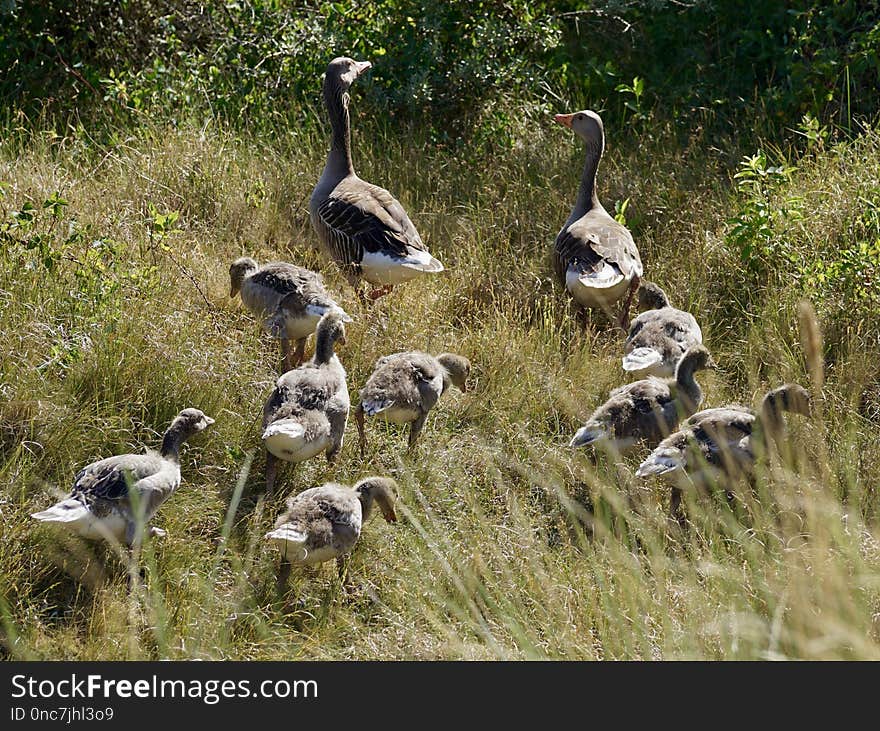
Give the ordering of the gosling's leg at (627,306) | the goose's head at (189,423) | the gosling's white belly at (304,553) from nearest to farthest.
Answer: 1. the gosling's white belly at (304,553)
2. the goose's head at (189,423)
3. the gosling's leg at (627,306)

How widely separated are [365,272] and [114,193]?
2.37 meters

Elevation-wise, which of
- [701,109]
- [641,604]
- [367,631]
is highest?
[701,109]

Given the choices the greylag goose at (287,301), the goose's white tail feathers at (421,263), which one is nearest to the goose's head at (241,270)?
the greylag goose at (287,301)

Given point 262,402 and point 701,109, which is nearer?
point 262,402

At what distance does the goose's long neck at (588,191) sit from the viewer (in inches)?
357

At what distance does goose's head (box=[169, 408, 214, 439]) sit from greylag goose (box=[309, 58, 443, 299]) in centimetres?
227

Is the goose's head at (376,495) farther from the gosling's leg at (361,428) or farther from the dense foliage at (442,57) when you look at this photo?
the dense foliage at (442,57)

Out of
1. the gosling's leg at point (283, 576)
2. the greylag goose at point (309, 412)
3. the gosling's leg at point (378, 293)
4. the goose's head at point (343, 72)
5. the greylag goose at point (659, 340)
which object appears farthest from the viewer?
the goose's head at point (343, 72)

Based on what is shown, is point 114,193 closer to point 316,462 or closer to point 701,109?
point 316,462

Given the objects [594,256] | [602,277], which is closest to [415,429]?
[602,277]

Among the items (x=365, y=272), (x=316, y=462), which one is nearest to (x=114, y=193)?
(x=365, y=272)

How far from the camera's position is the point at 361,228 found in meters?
8.45

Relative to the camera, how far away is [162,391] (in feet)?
22.6

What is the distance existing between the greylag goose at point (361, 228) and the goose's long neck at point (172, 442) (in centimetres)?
241
